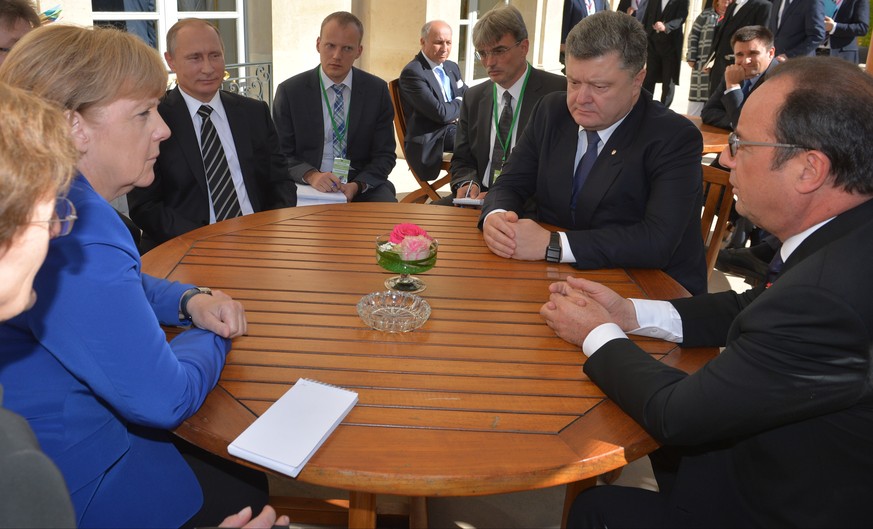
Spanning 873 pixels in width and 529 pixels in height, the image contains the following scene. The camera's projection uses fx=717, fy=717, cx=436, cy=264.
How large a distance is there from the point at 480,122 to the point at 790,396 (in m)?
2.97

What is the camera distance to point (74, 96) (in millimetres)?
1500

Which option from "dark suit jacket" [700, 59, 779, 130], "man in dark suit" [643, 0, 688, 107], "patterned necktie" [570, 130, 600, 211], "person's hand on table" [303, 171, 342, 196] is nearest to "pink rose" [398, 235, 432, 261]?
"patterned necktie" [570, 130, 600, 211]

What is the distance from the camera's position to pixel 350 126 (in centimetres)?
442

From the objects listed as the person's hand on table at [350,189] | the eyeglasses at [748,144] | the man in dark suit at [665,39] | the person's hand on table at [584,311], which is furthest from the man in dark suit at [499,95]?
the man in dark suit at [665,39]

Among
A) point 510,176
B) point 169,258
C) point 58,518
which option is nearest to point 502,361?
point 58,518

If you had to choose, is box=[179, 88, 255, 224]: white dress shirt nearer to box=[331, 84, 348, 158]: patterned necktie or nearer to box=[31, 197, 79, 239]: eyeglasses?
box=[331, 84, 348, 158]: patterned necktie

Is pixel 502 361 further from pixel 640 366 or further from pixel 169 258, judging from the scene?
pixel 169 258

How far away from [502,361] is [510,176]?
1.42m

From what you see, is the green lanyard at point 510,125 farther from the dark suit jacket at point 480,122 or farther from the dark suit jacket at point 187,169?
the dark suit jacket at point 187,169

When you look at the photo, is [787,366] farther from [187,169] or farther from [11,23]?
[11,23]

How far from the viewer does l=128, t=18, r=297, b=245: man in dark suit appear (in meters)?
3.25

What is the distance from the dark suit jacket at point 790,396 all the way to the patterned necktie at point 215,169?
7.79 feet

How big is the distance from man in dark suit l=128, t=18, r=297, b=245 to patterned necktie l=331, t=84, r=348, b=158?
82 cm

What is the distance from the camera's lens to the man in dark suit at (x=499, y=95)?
13.1 ft
